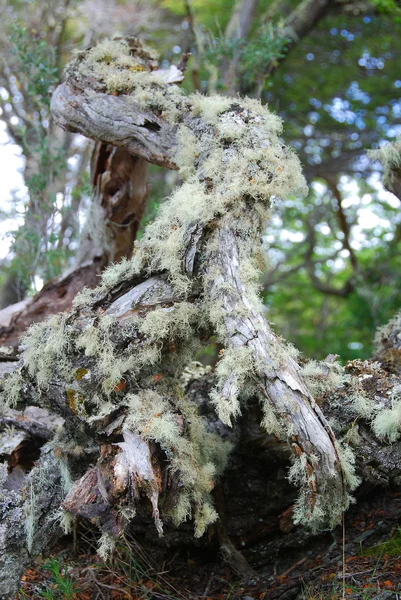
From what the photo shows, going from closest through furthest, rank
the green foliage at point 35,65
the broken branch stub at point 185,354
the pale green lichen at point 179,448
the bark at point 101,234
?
the broken branch stub at point 185,354 < the pale green lichen at point 179,448 < the bark at point 101,234 < the green foliage at point 35,65

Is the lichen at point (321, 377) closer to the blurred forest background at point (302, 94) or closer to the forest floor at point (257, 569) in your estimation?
the forest floor at point (257, 569)

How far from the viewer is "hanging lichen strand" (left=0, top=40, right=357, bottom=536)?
2145 millimetres

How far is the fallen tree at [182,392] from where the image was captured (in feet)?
7.06

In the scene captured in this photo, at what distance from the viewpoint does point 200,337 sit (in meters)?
2.61

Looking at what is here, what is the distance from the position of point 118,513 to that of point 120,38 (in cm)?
281

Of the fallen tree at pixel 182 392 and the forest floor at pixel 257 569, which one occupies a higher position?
the fallen tree at pixel 182 392

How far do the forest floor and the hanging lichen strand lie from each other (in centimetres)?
29

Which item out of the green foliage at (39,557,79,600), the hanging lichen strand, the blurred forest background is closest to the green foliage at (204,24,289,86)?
the blurred forest background

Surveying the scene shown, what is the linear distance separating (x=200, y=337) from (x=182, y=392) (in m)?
0.28

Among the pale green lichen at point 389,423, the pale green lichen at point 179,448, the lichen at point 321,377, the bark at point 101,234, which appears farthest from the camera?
the bark at point 101,234

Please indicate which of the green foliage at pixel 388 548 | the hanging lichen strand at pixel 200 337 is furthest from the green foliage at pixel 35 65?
the green foliage at pixel 388 548

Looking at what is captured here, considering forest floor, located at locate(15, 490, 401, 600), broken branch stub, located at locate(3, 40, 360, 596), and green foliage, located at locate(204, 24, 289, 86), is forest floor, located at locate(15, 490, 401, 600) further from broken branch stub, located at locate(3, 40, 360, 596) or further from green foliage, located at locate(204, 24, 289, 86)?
green foliage, located at locate(204, 24, 289, 86)

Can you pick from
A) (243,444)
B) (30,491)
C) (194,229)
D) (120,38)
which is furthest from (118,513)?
(120,38)

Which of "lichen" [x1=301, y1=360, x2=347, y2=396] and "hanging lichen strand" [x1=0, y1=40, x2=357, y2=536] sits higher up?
"hanging lichen strand" [x1=0, y1=40, x2=357, y2=536]
